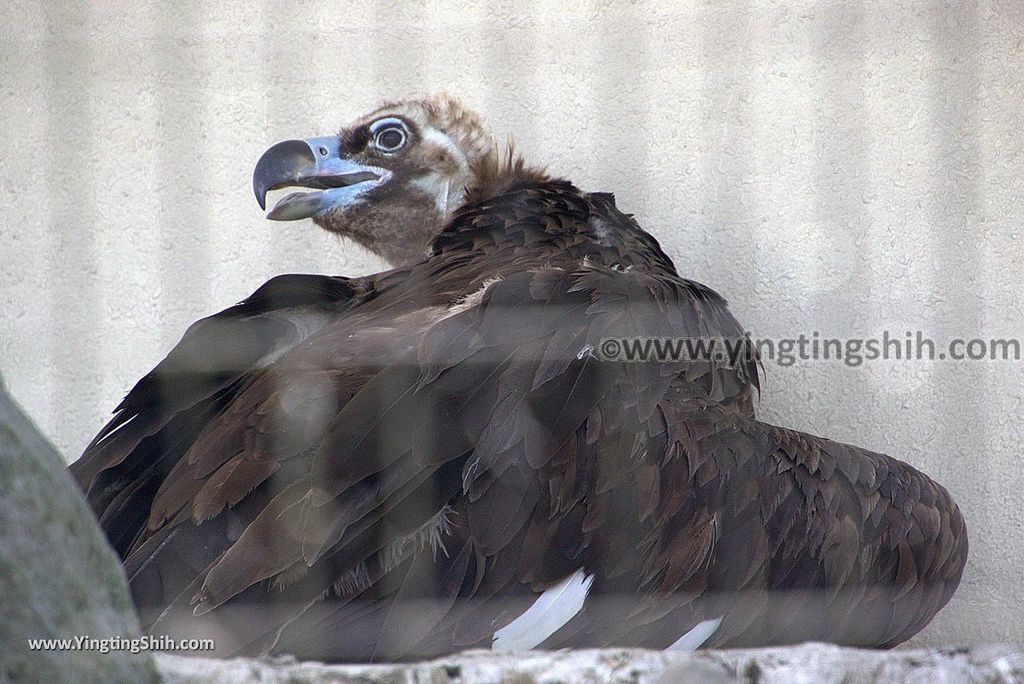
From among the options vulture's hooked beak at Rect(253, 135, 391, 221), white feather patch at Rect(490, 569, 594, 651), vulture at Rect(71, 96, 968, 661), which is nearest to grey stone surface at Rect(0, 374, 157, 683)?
vulture at Rect(71, 96, 968, 661)

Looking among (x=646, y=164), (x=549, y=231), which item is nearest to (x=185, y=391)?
(x=549, y=231)

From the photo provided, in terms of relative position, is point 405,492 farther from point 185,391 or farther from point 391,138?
point 391,138

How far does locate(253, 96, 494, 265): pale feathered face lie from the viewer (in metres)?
2.17

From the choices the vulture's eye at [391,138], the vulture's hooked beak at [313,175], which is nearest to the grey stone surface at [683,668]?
the vulture's hooked beak at [313,175]

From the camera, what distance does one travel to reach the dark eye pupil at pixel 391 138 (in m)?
2.21

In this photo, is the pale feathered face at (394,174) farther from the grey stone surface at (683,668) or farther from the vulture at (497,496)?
the grey stone surface at (683,668)

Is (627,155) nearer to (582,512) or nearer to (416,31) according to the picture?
(416,31)

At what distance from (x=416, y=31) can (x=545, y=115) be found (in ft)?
0.98

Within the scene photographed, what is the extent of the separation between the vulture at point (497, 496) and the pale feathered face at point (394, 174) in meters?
0.46

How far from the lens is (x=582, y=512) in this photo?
1395 millimetres

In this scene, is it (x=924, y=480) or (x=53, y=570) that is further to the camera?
(x=924, y=480)

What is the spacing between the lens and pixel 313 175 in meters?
2.14

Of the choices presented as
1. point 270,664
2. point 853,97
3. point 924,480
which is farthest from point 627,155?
point 270,664

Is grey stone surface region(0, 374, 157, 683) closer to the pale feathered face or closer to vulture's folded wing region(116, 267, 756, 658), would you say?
vulture's folded wing region(116, 267, 756, 658)
